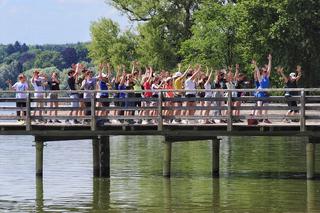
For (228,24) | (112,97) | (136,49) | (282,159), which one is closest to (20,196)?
(112,97)

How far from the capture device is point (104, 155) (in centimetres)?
4119

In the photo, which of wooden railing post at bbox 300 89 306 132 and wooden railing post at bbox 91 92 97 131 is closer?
wooden railing post at bbox 300 89 306 132

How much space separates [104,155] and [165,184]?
2.68 m

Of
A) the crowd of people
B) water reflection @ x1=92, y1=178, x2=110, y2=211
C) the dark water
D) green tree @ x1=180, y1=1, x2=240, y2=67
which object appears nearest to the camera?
the dark water

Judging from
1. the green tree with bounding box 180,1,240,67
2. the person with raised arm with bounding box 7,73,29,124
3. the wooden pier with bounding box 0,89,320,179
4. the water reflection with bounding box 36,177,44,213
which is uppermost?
the green tree with bounding box 180,1,240,67

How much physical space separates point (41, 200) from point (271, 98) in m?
7.33

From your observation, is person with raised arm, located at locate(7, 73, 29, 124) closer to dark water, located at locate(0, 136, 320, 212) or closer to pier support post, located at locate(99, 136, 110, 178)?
dark water, located at locate(0, 136, 320, 212)

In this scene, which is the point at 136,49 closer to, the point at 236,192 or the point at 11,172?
the point at 11,172

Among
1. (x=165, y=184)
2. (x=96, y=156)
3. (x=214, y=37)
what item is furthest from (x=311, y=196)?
(x=214, y=37)

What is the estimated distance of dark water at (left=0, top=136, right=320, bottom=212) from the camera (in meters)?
35.0

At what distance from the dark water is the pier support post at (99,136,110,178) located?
38 centimetres

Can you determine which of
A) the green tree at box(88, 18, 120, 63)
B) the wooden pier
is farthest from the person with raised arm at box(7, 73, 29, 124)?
the green tree at box(88, 18, 120, 63)

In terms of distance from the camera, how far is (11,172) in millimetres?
46906

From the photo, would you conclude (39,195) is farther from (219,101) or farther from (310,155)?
(310,155)
